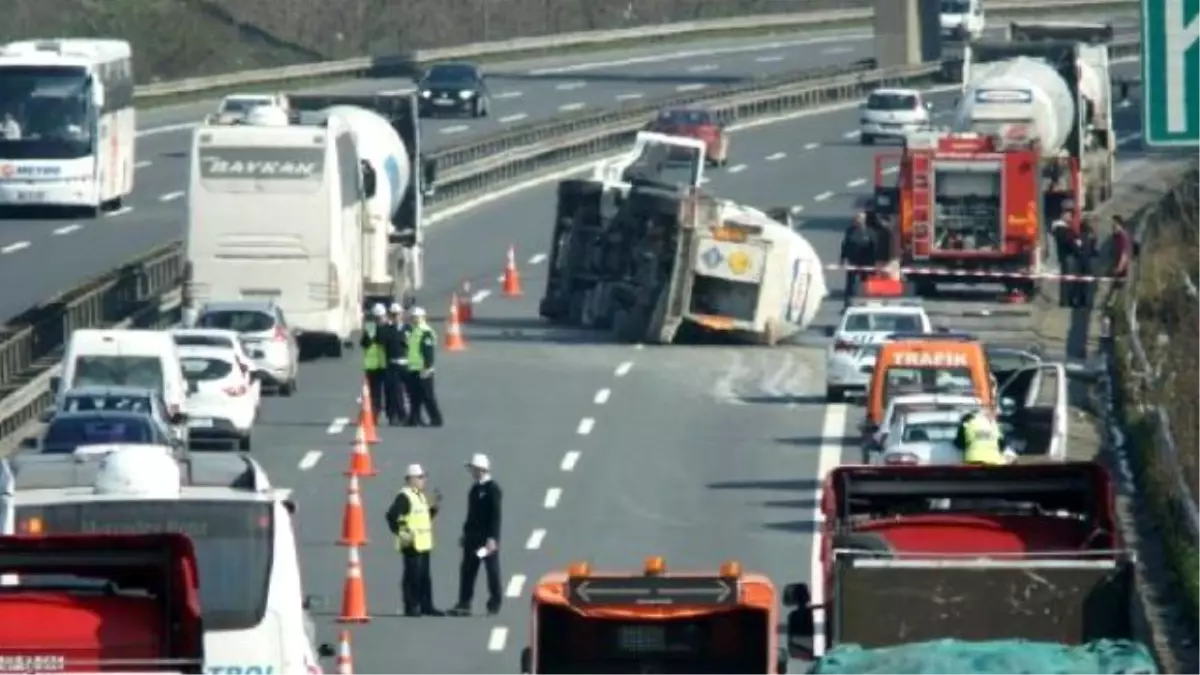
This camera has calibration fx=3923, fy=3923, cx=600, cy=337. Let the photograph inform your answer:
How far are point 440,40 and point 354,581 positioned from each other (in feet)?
281

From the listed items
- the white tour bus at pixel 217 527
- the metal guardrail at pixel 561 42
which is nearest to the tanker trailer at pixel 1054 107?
the metal guardrail at pixel 561 42

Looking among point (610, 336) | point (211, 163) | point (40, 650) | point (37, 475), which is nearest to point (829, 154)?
point (610, 336)

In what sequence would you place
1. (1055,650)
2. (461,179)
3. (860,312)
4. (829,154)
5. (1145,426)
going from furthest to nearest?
(829,154) < (461,179) < (860,312) < (1145,426) < (1055,650)

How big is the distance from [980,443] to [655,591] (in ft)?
38.0

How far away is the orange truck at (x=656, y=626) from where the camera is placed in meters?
18.2

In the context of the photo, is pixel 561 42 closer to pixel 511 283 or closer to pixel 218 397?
pixel 511 283

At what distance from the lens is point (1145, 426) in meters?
38.2

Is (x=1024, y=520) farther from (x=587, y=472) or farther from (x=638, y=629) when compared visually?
(x=587, y=472)

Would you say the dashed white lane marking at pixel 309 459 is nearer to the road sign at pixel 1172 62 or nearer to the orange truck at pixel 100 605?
the orange truck at pixel 100 605

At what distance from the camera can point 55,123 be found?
6300 cm

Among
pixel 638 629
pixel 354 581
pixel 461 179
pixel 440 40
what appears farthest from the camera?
pixel 440 40

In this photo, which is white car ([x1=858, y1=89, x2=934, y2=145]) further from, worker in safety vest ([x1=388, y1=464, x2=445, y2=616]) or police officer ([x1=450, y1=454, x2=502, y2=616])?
worker in safety vest ([x1=388, y1=464, x2=445, y2=616])

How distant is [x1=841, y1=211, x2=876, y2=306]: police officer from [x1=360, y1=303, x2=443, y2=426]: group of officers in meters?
13.8

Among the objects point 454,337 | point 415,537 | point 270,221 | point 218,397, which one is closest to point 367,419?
point 218,397
